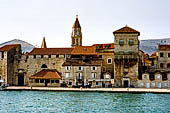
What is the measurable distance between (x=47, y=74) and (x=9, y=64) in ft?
32.1

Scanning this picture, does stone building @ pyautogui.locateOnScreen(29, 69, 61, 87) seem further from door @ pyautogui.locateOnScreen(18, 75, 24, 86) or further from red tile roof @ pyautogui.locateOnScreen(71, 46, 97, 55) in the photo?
red tile roof @ pyautogui.locateOnScreen(71, 46, 97, 55)

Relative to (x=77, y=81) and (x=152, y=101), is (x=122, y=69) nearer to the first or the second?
(x=77, y=81)

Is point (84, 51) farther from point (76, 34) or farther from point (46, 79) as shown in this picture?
point (76, 34)

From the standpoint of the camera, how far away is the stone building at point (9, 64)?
77562 mm

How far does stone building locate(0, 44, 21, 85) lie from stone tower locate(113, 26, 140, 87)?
908 inches

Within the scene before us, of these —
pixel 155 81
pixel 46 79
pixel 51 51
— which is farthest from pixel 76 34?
pixel 155 81

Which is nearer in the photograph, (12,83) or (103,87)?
(103,87)

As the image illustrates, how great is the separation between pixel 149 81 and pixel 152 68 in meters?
9.78

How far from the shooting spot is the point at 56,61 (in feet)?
254

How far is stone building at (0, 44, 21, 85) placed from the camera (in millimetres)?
77562

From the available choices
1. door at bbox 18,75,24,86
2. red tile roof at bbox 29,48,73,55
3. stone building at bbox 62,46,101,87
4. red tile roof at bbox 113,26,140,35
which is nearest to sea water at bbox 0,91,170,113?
stone building at bbox 62,46,101,87

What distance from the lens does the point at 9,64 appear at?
78375 millimetres

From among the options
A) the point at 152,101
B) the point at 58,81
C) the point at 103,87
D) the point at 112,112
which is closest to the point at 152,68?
the point at 103,87

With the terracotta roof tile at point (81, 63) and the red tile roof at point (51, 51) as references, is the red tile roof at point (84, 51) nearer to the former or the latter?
the red tile roof at point (51, 51)
